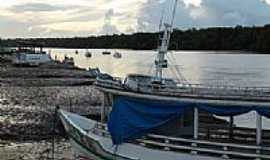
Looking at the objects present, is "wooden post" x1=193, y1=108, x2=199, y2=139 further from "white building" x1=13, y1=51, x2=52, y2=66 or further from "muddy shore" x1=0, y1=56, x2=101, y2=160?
"white building" x1=13, y1=51, x2=52, y2=66

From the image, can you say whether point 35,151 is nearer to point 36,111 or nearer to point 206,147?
point 206,147

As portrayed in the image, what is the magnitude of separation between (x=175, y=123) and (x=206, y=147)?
1.70 m

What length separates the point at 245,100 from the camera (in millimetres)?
17656

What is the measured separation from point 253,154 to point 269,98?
1804 millimetres

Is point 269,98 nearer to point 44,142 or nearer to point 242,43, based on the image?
point 44,142

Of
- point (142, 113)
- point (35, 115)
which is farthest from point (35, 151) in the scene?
point (35, 115)

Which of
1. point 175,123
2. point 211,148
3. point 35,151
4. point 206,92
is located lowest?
point 35,151

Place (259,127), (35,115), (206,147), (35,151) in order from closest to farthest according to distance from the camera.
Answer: (259,127) → (206,147) → (35,151) → (35,115)

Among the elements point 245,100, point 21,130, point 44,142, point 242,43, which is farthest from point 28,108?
point 242,43

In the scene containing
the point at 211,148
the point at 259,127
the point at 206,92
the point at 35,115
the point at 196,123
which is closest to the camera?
the point at 259,127

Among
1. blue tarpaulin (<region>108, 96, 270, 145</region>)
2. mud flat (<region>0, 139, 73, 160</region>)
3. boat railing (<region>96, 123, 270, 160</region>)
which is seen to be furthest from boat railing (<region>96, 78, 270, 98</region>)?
mud flat (<region>0, 139, 73, 160</region>)

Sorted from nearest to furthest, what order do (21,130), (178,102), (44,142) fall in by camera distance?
(178,102)
(44,142)
(21,130)

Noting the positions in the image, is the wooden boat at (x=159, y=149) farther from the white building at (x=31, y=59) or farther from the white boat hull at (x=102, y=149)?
the white building at (x=31, y=59)

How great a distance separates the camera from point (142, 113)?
63.1ft
